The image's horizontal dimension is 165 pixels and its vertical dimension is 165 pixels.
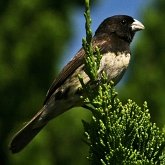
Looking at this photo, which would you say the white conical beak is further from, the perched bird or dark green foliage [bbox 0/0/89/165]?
dark green foliage [bbox 0/0/89/165]

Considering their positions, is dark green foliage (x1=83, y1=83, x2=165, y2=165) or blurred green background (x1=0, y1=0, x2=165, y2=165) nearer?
dark green foliage (x1=83, y1=83, x2=165, y2=165)

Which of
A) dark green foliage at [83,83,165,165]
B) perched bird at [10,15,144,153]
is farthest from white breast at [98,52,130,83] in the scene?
dark green foliage at [83,83,165,165]

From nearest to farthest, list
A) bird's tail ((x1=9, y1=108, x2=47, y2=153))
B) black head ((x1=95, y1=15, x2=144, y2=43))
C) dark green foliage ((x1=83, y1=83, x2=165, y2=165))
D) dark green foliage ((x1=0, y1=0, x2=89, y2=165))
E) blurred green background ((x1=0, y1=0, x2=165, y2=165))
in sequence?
1. dark green foliage ((x1=83, y1=83, x2=165, y2=165))
2. bird's tail ((x1=9, y1=108, x2=47, y2=153))
3. black head ((x1=95, y1=15, x2=144, y2=43))
4. blurred green background ((x1=0, y1=0, x2=165, y2=165))
5. dark green foliage ((x1=0, y1=0, x2=89, y2=165))

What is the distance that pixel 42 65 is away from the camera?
524 inches

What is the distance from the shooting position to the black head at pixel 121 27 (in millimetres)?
5727

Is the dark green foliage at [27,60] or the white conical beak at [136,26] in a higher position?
the white conical beak at [136,26]

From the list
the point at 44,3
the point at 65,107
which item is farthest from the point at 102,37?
the point at 44,3

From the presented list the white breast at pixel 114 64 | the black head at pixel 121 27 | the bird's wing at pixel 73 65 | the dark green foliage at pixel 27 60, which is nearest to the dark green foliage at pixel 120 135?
the white breast at pixel 114 64

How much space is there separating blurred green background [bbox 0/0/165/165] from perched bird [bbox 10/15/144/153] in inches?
244

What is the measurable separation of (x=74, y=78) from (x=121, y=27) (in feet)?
2.43

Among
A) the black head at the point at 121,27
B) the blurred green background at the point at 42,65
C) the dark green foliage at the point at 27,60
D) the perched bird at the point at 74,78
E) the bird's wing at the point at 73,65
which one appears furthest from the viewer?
the dark green foliage at the point at 27,60

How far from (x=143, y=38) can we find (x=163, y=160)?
10.1 metres

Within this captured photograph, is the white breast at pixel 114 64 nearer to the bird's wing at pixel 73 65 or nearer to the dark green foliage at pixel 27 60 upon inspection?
the bird's wing at pixel 73 65

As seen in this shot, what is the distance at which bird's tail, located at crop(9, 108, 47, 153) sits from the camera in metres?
5.00
